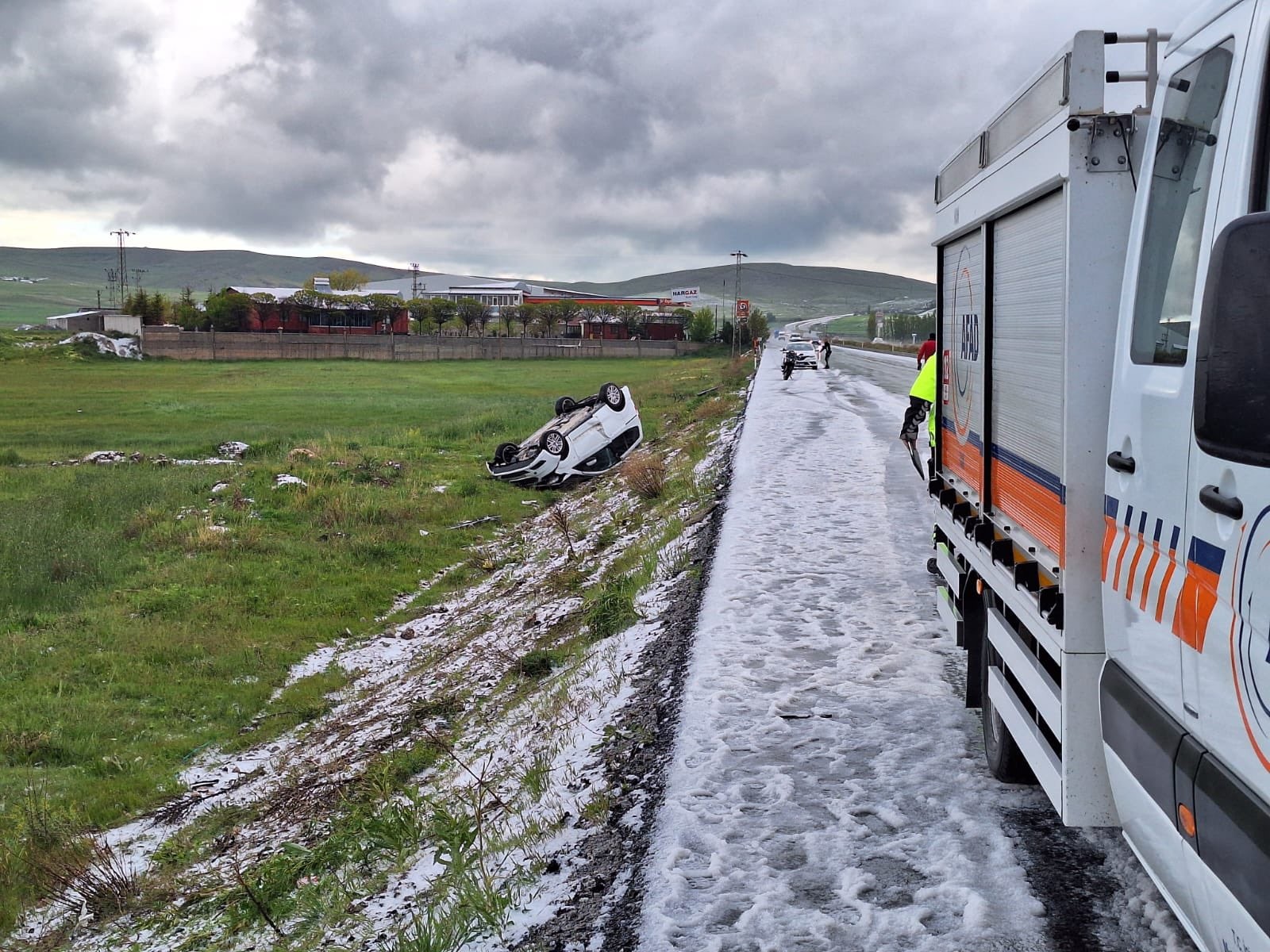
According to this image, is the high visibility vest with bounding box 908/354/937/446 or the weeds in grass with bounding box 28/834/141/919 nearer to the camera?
the weeds in grass with bounding box 28/834/141/919

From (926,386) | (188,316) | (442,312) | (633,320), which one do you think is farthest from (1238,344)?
(633,320)

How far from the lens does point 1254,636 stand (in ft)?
7.95

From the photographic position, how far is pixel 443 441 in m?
33.5

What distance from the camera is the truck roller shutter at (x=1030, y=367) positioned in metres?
4.17

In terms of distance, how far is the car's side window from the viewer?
3041 mm

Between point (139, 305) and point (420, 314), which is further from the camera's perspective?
point (420, 314)

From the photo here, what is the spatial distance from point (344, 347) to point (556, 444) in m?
72.8

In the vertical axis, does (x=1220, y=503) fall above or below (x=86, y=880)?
above

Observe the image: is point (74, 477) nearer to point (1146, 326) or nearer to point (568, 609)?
point (568, 609)

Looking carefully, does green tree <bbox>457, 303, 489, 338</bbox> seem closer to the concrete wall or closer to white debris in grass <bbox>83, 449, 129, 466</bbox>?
the concrete wall

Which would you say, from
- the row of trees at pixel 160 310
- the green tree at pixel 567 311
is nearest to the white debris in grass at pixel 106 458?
the row of trees at pixel 160 310

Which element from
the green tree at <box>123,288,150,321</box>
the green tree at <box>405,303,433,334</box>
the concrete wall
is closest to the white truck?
the concrete wall

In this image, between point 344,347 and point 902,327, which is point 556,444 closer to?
point 344,347

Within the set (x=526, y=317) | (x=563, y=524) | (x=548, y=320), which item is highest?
(x=526, y=317)
